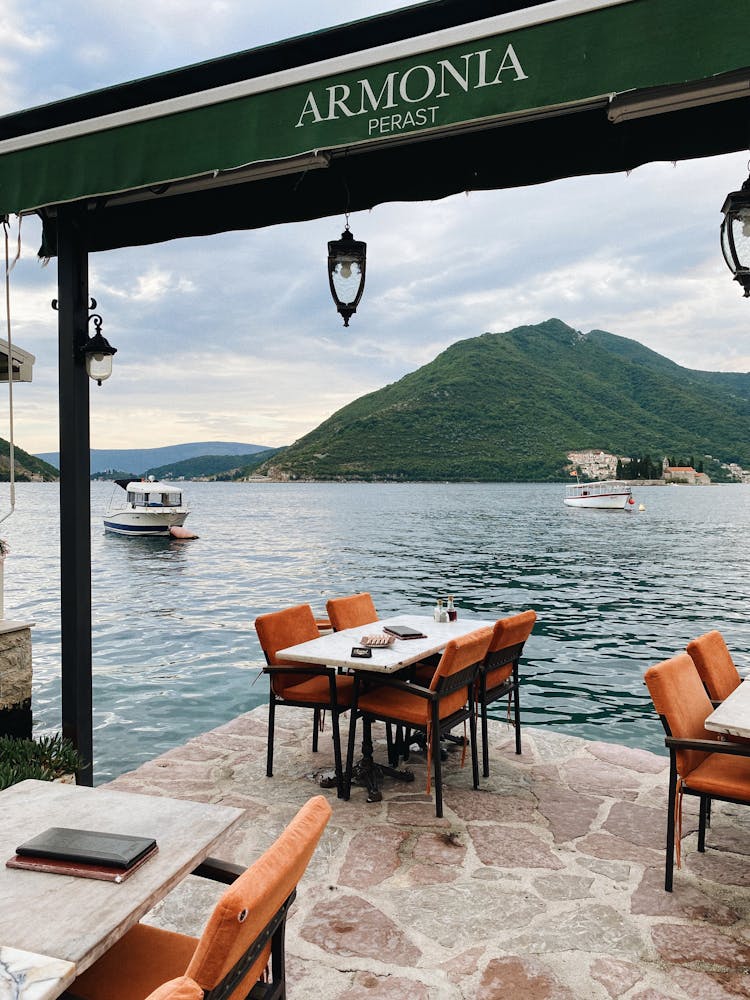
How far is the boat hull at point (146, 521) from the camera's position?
38.4 metres

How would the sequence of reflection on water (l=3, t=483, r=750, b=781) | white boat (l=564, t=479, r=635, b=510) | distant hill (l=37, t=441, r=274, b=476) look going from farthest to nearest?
distant hill (l=37, t=441, r=274, b=476) < white boat (l=564, t=479, r=635, b=510) < reflection on water (l=3, t=483, r=750, b=781)

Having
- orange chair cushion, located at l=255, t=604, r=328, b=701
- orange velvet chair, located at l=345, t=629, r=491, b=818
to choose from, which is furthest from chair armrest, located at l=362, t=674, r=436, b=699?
orange chair cushion, located at l=255, t=604, r=328, b=701

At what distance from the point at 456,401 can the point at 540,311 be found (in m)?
48.0

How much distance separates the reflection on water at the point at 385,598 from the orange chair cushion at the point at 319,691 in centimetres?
217

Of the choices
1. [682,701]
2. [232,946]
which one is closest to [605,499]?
[682,701]

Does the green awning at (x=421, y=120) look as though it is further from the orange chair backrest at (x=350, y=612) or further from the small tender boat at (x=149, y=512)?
the small tender boat at (x=149, y=512)

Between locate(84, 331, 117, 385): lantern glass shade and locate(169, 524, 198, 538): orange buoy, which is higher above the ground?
locate(84, 331, 117, 385): lantern glass shade

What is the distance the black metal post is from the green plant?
0.28 ft

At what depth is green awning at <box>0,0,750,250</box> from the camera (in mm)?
1876

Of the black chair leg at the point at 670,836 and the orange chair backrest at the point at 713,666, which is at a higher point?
the orange chair backrest at the point at 713,666

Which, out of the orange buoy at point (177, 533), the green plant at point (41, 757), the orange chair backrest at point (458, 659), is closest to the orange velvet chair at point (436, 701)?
the orange chair backrest at point (458, 659)

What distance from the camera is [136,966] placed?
5.57 feet

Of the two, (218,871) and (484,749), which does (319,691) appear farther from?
(218,871)

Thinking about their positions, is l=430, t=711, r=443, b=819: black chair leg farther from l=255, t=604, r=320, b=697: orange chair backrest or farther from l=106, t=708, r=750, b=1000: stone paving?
l=255, t=604, r=320, b=697: orange chair backrest
